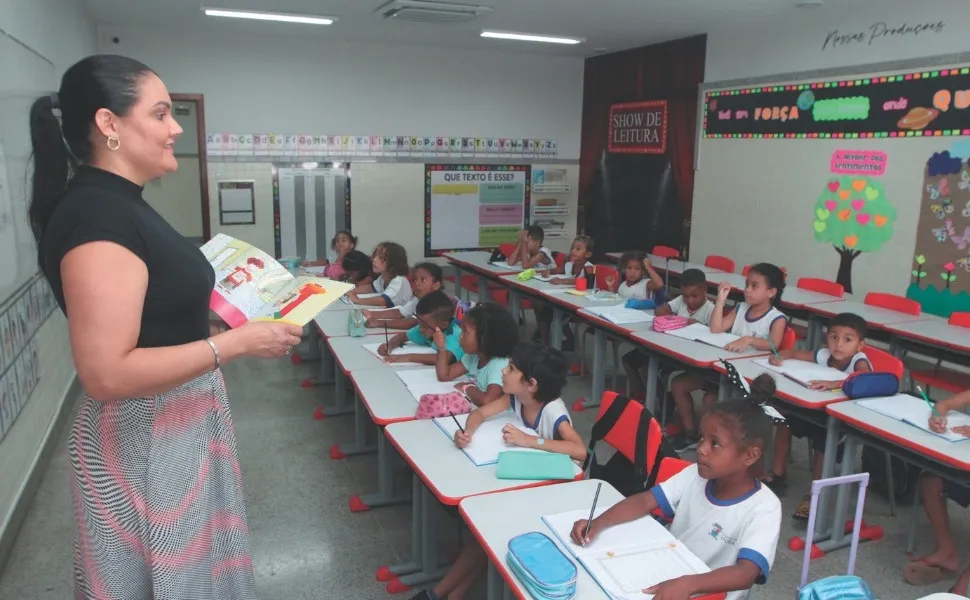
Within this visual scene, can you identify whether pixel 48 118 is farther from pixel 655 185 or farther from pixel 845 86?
pixel 655 185

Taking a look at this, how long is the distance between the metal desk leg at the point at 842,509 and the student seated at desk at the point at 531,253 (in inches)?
149

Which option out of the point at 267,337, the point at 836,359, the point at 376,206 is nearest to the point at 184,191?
the point at 376,206

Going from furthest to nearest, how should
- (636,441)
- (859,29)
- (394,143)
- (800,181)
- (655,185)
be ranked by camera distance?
(394,143) < (655,185) < (800,181) < (859,29) < (636,441)

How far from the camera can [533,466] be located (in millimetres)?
2150

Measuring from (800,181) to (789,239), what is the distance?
512mm

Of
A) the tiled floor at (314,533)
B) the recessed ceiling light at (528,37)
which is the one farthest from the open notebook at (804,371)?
the recessed ceiling light at (528,37)

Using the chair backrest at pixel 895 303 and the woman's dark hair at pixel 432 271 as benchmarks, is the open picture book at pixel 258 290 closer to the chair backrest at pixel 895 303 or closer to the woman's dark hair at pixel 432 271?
the woman's dark hair at pixel 432 271

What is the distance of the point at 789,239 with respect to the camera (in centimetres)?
629

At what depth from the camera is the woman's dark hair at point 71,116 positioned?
1.17 metres

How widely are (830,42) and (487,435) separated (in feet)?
16.7

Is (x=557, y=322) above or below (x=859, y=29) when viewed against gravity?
below

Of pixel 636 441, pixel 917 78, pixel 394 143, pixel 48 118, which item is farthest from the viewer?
pixel 394 143

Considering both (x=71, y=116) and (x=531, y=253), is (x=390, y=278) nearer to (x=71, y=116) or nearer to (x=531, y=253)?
(x=531, y=253)

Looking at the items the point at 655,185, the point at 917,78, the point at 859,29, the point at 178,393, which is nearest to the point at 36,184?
the point at 178,393
